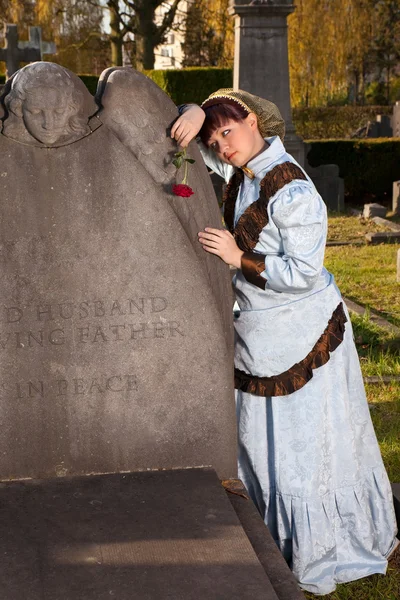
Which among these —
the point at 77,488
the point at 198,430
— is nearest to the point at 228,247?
the point at 198,430

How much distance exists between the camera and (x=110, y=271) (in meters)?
2.30

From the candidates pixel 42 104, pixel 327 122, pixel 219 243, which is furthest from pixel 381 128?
pixel 42 104

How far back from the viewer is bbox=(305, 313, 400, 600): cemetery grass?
269 cm

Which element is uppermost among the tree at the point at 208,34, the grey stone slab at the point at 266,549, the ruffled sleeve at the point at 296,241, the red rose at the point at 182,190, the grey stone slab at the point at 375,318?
the tree at the point at 208,34

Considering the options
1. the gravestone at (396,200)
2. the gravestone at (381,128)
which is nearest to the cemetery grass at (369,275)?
the gravestone at (396,200)

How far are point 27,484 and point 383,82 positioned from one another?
29563 mm

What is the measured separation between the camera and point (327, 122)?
2092 cm

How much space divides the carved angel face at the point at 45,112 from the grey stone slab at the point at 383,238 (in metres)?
7.71

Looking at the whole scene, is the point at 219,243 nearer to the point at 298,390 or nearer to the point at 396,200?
the point at 298,390

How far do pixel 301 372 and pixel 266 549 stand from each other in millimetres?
678

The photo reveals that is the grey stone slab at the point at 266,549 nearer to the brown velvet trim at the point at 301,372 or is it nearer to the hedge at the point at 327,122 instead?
the brown velvet trim at the point at 301,372

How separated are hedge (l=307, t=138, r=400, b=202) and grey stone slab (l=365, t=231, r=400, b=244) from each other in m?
4.15

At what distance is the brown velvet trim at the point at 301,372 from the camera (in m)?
2.58

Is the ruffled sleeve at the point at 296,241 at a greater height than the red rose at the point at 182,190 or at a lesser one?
lesser
